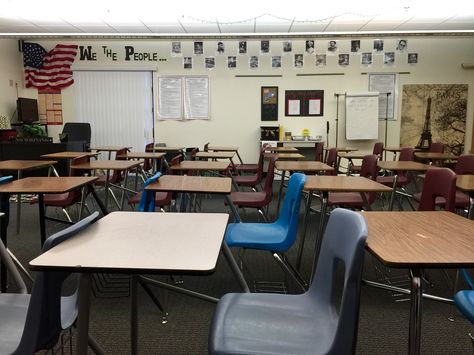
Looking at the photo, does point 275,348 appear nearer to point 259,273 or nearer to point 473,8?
point 259,273

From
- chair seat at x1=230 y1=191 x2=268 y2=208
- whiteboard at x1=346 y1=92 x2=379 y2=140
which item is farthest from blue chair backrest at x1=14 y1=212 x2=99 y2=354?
whiteboard at x1=346 y1=92 x2=379 y2=140

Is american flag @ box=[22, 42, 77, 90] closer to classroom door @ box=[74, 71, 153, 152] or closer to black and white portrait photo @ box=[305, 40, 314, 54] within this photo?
classroom door @ box=[74, 71, 153, 152]

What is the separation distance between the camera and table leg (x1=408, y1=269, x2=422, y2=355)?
1083mm

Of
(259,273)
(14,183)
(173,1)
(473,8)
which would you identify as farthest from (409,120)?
(14,183)

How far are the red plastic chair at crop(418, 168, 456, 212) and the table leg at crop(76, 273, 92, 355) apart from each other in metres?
1.88

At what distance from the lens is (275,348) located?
112 cm

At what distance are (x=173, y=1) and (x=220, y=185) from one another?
434cm

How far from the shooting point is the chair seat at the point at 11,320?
1.12 m

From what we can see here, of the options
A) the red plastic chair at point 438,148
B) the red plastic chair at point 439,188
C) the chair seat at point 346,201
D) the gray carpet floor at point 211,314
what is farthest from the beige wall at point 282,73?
the red plastic chair at point 439,188

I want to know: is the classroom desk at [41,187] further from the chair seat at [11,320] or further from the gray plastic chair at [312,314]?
the gray plastic chair at [312,314]

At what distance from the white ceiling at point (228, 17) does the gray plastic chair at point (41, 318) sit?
5.45 m

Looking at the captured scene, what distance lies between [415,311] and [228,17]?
6.28m

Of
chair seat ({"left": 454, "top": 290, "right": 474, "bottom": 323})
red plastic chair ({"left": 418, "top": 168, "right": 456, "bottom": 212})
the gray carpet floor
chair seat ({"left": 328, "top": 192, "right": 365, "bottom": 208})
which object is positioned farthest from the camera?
chair seat ({"left": 328, "top": 192, "right": 365, "bottom": 208})

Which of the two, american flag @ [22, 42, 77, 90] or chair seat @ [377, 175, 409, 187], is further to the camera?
american flag @ [22, 42, 77, 90]
